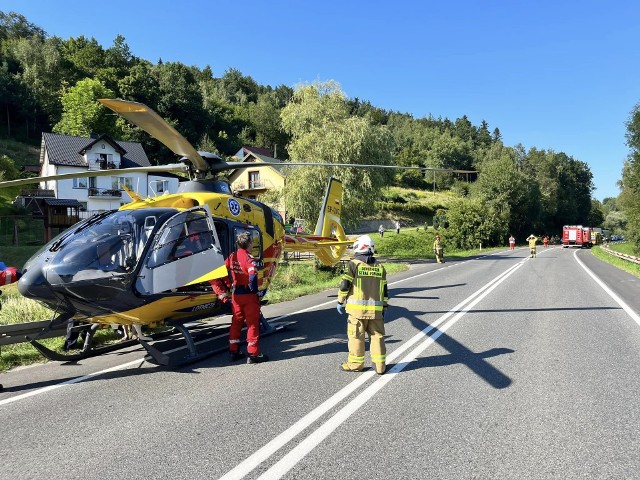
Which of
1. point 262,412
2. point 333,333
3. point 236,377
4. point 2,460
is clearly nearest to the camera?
point 2,460

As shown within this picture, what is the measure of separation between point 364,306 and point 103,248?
140 inches

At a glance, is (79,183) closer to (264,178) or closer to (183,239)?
(264,178)

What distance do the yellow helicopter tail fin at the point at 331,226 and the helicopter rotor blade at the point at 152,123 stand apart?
524cm

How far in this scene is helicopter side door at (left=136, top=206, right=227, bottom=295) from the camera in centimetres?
603

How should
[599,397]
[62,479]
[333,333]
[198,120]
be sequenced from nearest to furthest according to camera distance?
[62,479] < [599,397] < [333,333] < [198,120]

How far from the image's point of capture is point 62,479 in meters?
3.25

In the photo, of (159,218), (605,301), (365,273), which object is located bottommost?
(605,301)

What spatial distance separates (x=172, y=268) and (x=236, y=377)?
1806 mm

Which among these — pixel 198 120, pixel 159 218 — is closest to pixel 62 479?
pixel 159 218

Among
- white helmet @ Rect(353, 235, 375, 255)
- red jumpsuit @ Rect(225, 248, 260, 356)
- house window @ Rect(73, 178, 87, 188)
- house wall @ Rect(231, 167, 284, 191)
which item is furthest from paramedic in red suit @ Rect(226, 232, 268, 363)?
house window @ Rect(73, 178, 87, 188)

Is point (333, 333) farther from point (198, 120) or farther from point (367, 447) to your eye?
point (198, 120)

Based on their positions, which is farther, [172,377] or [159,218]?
[159,218]

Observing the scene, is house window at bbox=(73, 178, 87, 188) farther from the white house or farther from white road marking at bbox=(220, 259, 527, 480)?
white road marking at bbox=(220, 259, 527, 480)

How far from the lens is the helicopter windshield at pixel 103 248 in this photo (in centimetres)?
555
